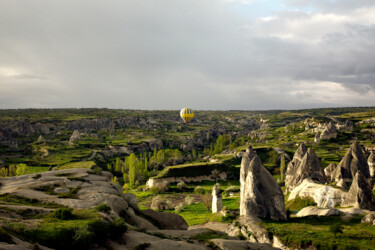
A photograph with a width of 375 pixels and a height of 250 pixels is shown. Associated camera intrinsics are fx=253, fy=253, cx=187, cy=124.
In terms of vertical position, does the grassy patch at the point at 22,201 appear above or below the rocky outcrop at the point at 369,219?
above

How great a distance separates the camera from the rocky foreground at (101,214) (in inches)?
860

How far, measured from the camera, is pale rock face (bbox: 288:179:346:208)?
50.4 m

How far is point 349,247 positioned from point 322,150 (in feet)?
343

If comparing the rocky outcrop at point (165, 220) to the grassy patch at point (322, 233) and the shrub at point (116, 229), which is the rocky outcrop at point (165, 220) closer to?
the grassy patch at point (322, 233)

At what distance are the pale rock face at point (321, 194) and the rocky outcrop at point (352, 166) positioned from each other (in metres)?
13.6

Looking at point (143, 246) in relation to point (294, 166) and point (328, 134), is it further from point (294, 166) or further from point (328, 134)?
point (328, 134)

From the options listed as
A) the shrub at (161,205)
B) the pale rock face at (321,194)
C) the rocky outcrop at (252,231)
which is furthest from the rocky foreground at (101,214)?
the shrub at (161,205)

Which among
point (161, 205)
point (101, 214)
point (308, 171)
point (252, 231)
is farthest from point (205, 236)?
point (308, 171)

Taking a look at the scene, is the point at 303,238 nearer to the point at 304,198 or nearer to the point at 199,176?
the point at 304,198

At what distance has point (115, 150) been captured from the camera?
160 m

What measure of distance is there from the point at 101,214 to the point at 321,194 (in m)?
47.0

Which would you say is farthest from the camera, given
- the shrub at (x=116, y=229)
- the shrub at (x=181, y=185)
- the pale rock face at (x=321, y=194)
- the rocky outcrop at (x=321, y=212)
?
the shrub at (x=181, y=185)

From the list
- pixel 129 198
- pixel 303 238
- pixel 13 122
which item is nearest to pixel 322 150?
pixel 303 238

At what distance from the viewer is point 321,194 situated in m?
53.4
